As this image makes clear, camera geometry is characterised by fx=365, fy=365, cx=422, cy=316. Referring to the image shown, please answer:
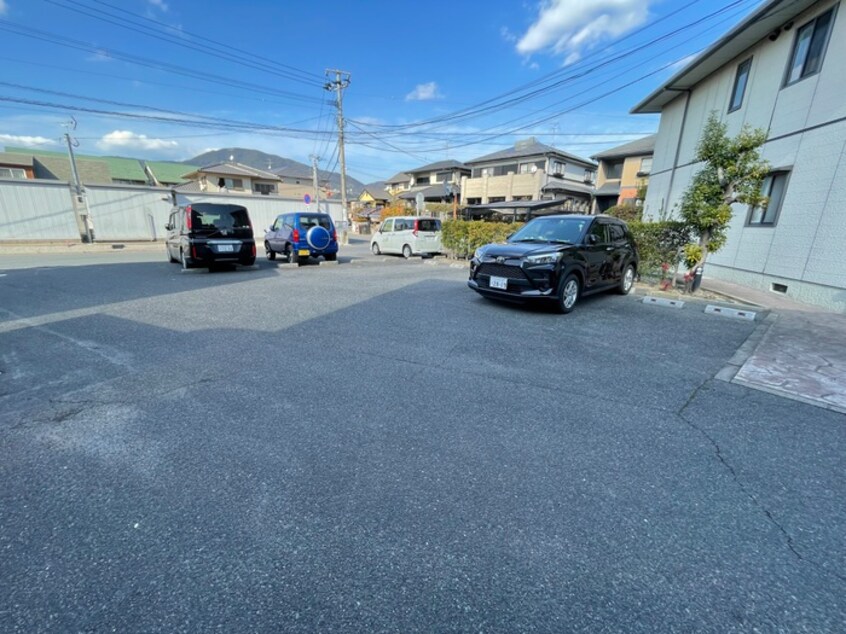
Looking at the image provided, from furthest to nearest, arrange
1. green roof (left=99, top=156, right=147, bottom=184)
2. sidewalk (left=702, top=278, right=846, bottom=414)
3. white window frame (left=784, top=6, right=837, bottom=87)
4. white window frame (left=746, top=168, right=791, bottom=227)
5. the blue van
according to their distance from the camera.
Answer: green roof (left=99, top=156, right=147, bottom=184) → the blue van → white window frame (left=746, top=168, right=791, bottom=227) → white window frame (left=784, top=6, right=837, bottom=87) → sidewalk (left=702, top=278, right=846, bottom=414)

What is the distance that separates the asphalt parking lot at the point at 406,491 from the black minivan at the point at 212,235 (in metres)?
5.35

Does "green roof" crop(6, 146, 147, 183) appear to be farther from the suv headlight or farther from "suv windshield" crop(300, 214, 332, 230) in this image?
the suv headlight

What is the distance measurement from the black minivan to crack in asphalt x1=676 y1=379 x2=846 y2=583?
1008 centimetres

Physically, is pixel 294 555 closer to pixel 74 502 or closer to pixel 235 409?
pixel 74 502

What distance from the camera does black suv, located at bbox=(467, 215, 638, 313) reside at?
5.66m

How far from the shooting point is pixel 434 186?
3953cm

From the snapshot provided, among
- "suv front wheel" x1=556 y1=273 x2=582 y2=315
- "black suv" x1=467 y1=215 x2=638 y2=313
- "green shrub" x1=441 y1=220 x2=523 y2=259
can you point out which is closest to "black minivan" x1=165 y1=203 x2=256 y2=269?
"green shrub" x1=441 y1=220 x2=523 y2=259

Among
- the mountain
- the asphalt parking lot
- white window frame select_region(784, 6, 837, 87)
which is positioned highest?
the mountain

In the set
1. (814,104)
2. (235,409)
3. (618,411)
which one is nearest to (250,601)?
(235,409)

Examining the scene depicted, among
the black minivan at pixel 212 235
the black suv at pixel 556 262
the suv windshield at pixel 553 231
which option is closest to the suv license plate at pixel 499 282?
the black suv at pixel 556 262

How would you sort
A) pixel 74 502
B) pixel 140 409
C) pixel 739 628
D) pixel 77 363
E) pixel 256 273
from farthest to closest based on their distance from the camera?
pixel 256 273, pixel 77 363, pixel 140 409, pixel 74 502, pixel 739 628

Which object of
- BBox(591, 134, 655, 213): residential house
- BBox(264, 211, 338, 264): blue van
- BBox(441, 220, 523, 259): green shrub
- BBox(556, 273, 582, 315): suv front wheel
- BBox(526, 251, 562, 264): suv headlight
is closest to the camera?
BBox(526, 251, 562, 264): suv headlight

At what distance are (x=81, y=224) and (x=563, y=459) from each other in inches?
866

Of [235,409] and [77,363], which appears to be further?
[77,363]
